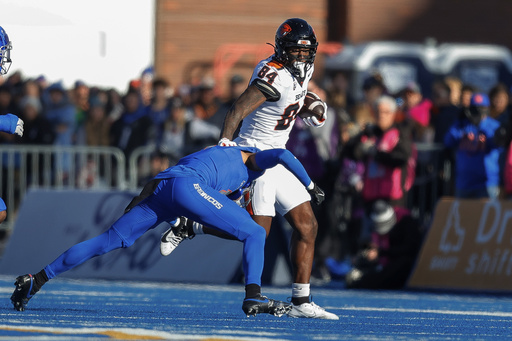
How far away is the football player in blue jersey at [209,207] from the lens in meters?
8.44

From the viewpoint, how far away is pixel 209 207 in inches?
332

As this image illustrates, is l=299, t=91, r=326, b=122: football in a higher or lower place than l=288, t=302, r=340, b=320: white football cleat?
higher

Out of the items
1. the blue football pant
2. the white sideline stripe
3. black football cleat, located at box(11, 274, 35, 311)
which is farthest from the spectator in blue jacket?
black football cleat, located at box(11, 274, 35, 311)

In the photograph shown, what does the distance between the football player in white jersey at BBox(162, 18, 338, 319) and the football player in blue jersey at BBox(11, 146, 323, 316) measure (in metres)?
0.62

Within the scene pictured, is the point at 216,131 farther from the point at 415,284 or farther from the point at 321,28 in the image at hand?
the point at 321,28

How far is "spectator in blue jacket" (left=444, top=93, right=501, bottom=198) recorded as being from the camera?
44.4 feet

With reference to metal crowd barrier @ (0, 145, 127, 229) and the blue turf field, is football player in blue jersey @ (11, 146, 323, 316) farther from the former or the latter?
metal crowd barrier @ (0, 145, 127, 229)

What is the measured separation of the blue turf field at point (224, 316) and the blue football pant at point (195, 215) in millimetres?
430

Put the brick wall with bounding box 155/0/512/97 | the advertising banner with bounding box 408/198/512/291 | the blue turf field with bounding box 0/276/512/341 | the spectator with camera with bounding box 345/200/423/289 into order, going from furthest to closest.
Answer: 1. the brick wall with bounding box 155/0/512/97
2. the spectator with camera with bounding box 345/200/423/289
3. the advertising banner with bounding box 408/198/512/291
4. the blue turf field with bounding box 0/276/512/341

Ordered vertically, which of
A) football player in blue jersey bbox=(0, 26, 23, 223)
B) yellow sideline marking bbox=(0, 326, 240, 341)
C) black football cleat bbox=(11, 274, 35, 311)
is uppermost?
football player in blue jersey bbox=(0, 26, 23, 223)

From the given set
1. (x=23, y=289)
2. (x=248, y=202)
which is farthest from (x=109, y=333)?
(x=248, y=202)

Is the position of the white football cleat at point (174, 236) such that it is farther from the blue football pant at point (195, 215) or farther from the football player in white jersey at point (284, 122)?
the blue football pant at point (195, 215)

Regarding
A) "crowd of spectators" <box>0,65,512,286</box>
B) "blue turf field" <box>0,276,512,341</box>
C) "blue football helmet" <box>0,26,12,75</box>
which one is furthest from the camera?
"crowd of spectators" <box>0,65,512,286</box>

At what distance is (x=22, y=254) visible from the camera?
14.9 meters
